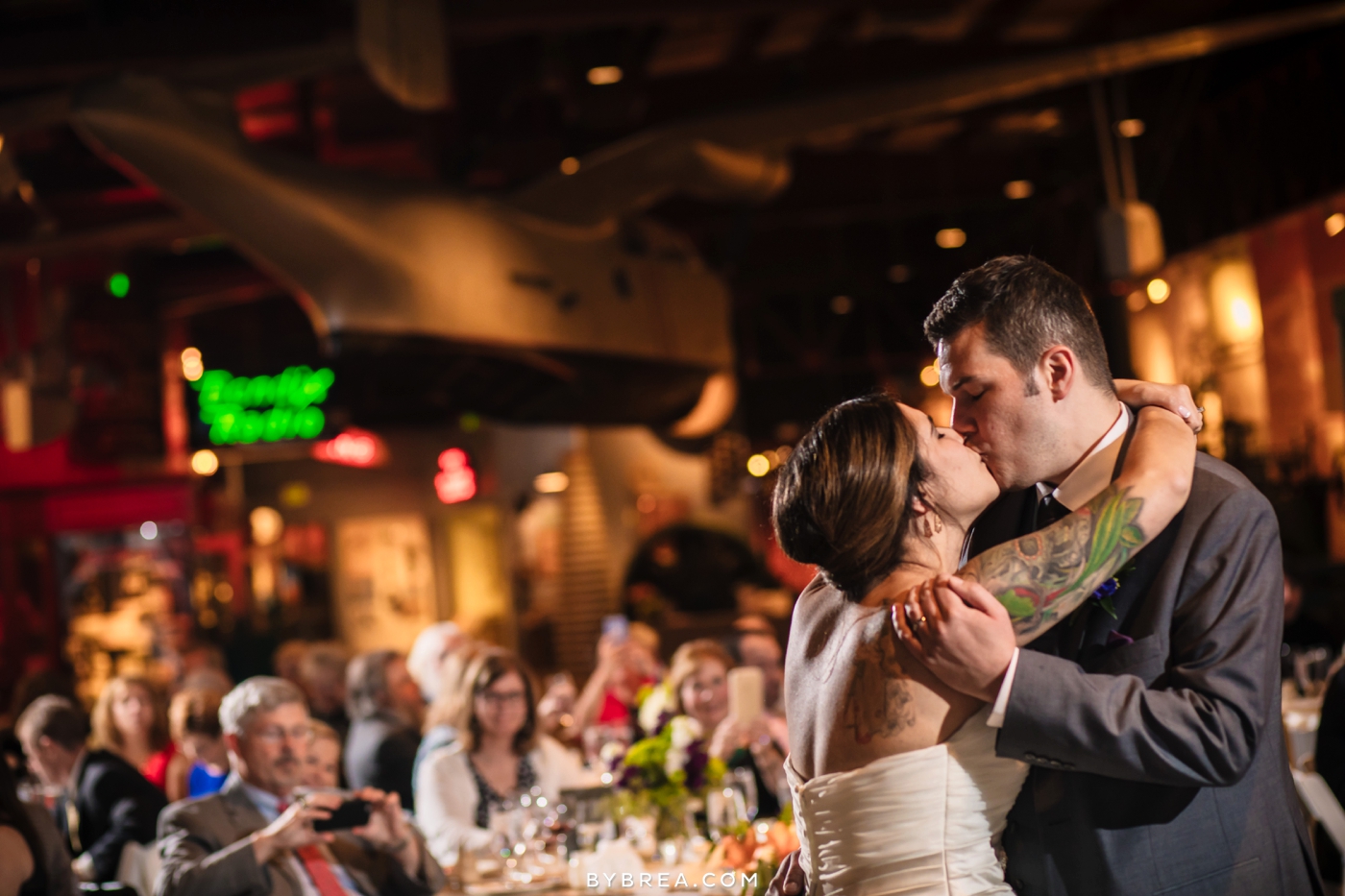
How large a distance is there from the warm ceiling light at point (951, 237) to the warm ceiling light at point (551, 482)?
4.38 meters

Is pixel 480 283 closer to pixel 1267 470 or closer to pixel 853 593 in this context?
pixel 853 593

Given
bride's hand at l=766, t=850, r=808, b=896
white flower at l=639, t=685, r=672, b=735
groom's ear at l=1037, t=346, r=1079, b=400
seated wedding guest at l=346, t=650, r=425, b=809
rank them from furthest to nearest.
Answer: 1. white flower at l=639, t=685, r=672, b=735
2. seated wedding guest at l=346, t=650, r=425, b=809
3. bride's hand at l=766, t=850, r=808, b=896
4. groom's ear at l=1037, t=346, r=1079, b=400

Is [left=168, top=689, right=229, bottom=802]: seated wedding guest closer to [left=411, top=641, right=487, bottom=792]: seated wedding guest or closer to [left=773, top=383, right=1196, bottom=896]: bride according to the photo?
[left=411, top=641, right=487, bottom=792]: seated wedding guest

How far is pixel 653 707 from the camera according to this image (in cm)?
521

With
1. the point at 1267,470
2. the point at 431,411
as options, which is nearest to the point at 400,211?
the point at 431,411

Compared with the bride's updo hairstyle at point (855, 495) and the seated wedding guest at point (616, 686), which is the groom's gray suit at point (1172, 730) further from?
the seated wedding guest at point (616, 686)

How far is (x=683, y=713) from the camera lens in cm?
486

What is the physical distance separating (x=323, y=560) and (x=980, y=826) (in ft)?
41.8

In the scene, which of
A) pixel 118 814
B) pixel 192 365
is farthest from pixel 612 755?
pixel 192 365

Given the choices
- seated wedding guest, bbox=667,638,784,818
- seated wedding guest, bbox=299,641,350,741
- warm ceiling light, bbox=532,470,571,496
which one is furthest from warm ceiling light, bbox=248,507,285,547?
seated wedding guest, bbox=667,638,784,818

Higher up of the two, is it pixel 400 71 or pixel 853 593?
pixel 400 71

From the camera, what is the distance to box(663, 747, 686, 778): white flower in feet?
11.8

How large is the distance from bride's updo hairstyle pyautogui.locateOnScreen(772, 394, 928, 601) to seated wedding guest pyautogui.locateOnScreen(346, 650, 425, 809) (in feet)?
9.58

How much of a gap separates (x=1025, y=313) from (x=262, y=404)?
9.85 meters
